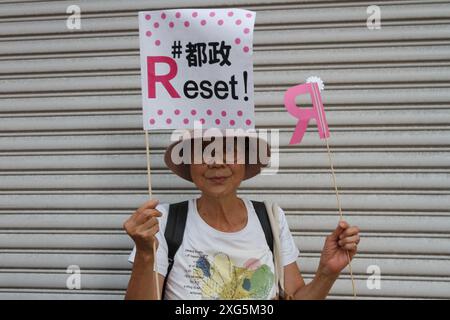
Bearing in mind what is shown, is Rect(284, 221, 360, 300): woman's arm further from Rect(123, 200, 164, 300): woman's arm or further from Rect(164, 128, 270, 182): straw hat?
Rect(123, 200, 164, 300): woman's arm

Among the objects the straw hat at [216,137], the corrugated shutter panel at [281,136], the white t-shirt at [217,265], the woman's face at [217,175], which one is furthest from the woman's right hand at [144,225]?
the corrugated shutter panel at [281,136]

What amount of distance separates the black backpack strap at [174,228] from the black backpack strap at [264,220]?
42 centimetres

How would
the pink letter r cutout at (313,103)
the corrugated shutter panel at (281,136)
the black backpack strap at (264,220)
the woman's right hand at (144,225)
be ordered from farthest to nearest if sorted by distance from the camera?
the corrugated shutter panel at (281,136) → the black backpack strap at (264,220) → the pink letter r cutout at (313,103) → the woman's right hand at (144,225)

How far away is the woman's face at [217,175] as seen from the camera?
3057 millimetres

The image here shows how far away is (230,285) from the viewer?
2.98 meters

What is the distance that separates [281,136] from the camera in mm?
4148

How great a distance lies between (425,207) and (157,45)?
224 centimetres

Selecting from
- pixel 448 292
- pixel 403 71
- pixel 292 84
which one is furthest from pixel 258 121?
pixel 448 292

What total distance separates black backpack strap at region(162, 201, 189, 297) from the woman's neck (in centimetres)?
11

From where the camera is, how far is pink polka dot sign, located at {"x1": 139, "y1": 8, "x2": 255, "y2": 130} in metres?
2.91

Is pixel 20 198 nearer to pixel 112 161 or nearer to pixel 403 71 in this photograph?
pixel 112 161

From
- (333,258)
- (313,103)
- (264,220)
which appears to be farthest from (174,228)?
(313,103)

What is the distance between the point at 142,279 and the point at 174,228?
13.5 inches

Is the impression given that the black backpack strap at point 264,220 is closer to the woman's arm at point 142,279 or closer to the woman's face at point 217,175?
the woman's face at point 217,175
